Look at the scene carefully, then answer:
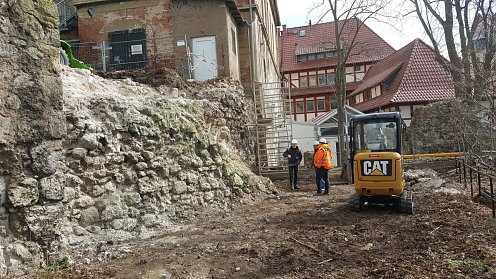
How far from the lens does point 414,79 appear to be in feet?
95.5

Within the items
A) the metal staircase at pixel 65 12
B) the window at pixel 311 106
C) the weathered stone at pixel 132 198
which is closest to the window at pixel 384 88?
the window at pixel 311 106

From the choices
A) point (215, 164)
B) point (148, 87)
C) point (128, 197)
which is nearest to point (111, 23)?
point (148, 87)

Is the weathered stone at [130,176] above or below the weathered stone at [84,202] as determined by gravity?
above

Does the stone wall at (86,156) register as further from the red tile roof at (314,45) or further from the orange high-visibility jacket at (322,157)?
the red tile roof at (314,45)

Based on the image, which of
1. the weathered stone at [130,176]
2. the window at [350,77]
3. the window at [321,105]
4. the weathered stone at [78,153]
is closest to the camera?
the weathered stone at [78,153]

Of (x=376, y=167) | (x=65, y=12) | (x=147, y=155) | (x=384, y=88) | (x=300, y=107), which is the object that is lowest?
(x=376, y=167)

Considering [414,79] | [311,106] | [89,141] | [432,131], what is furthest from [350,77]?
[89,141]

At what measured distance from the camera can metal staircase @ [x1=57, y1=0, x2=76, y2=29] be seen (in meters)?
18.8

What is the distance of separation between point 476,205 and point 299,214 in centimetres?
374

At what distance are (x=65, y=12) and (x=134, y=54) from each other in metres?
4.85

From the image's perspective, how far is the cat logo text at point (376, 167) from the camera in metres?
8.95

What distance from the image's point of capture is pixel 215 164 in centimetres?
1098

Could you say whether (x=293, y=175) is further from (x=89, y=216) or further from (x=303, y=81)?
(x=303, y=81)

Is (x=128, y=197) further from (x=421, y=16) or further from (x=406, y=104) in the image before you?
(x=406, y=104)
